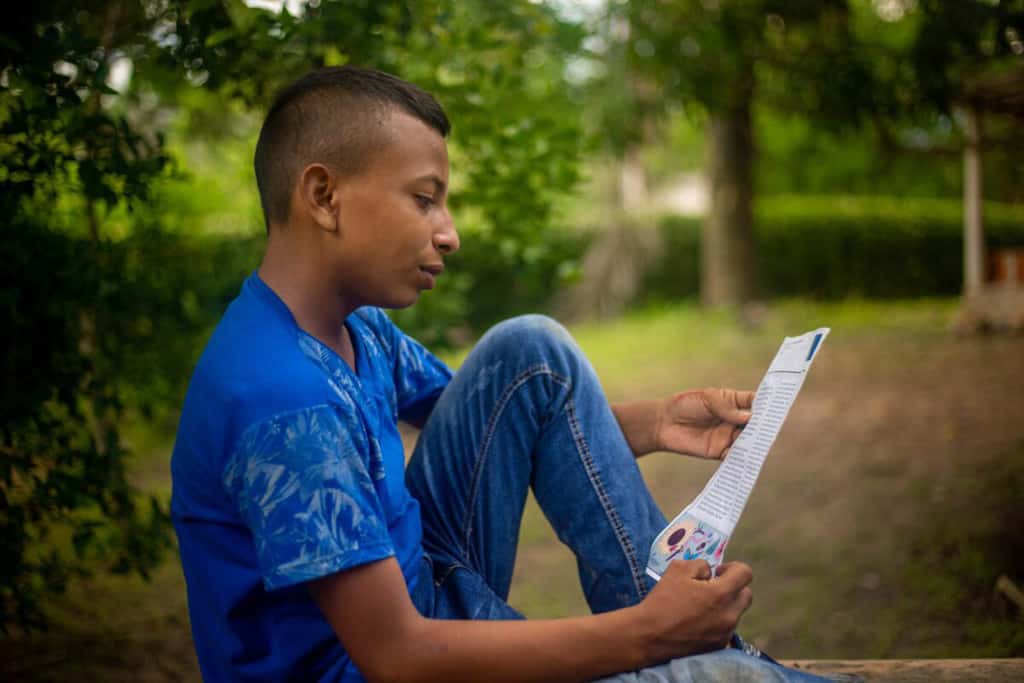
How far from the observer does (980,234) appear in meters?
10.9

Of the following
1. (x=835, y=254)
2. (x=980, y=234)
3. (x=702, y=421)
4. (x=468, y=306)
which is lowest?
(x=835, y=254)

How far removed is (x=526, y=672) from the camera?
4.82ft

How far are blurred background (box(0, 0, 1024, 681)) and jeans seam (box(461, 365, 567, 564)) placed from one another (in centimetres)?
124

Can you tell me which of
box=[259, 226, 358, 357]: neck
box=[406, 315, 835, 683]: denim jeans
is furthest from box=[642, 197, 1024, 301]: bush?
box=[259, 226, 358, 357]: neck

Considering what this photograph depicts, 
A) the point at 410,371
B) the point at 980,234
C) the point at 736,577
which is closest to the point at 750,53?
the point at 980,234

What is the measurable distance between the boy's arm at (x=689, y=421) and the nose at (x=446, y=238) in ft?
2.37

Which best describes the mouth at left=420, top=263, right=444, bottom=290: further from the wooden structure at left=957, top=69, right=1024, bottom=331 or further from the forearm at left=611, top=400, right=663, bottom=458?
the wooden structure at left=957, top=69, right=1024, bottom=331

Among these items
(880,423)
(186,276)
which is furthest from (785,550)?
(186,276)

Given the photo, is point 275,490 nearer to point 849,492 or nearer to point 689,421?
point 689,421

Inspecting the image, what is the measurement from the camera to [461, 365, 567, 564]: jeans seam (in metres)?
1.98

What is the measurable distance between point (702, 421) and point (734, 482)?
466 mm

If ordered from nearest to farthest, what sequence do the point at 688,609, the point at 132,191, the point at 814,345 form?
the point at 688,609, the point at 814,345, the point at 132,191

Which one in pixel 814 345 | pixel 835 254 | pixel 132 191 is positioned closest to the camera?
pixel 814 345

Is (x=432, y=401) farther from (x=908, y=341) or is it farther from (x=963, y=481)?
(x=908, y=341)
